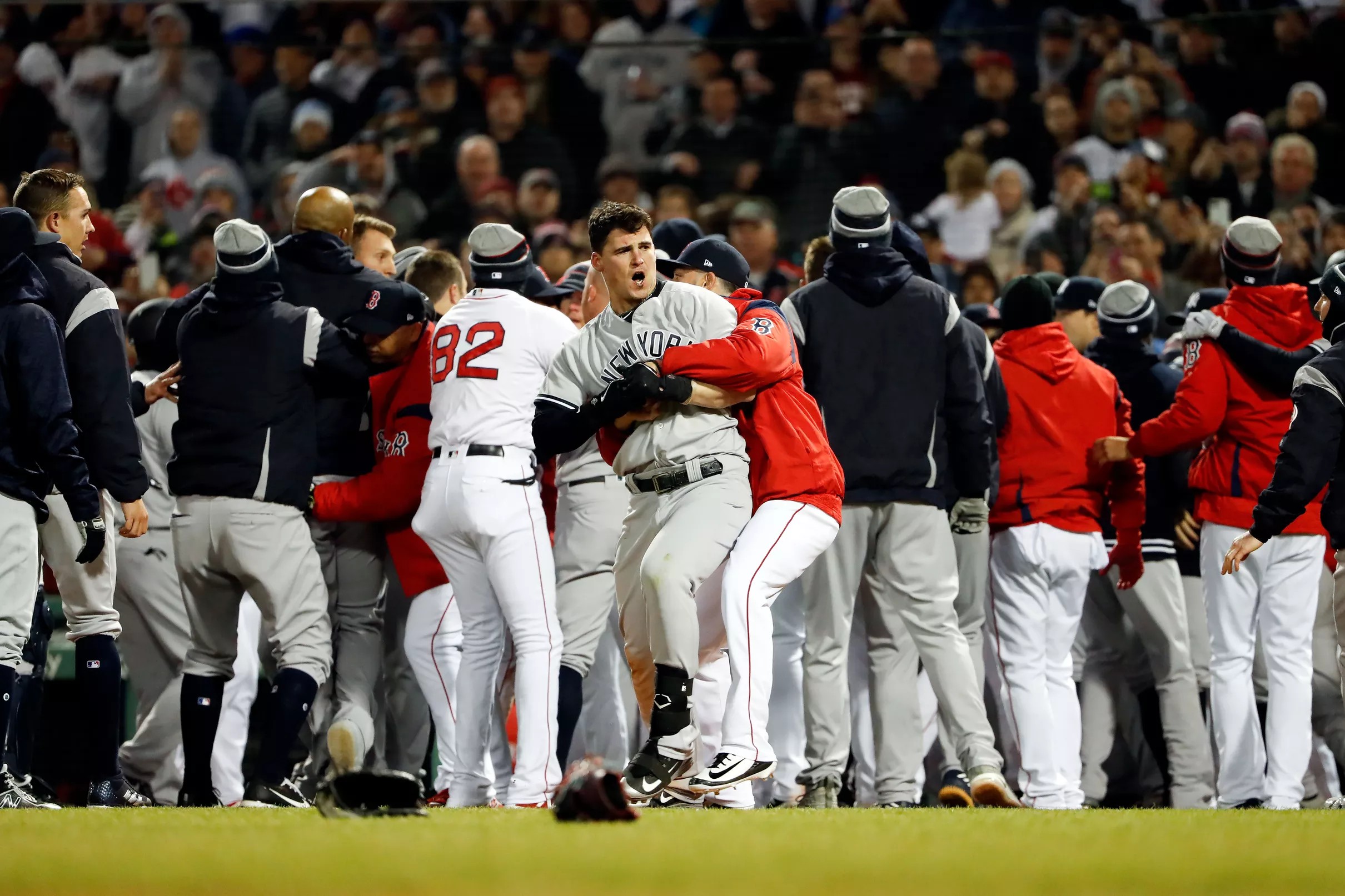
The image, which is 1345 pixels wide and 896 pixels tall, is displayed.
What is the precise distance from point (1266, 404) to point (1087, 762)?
190 centimetres

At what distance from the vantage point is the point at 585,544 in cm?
667

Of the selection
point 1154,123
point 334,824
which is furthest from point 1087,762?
point 1154,123

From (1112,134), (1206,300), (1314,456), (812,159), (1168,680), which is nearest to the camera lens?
(1314,456)

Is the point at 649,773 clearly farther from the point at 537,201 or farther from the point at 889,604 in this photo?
the point at 537,201

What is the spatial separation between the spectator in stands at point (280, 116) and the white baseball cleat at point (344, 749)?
849 cm

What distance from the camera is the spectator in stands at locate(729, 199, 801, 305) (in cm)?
993

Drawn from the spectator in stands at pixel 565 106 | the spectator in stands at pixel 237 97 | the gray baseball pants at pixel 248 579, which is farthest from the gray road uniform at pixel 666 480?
the spectator in stands at pixel 237 97

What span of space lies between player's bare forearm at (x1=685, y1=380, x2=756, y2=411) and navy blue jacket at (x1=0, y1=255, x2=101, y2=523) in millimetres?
2068

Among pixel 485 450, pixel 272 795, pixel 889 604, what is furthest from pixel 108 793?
pixel 889 604

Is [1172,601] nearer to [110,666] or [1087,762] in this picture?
[1087,762]

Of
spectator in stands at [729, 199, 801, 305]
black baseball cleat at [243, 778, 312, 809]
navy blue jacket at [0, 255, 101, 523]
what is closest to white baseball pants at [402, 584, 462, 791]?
black baseball cleat at [243, 778, 312, 809]

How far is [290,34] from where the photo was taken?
14.3 meters

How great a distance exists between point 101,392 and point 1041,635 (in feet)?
12.6

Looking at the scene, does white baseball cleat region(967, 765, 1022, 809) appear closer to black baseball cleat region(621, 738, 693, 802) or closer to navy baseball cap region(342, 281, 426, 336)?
black baseball cleat region(621, 738, 693, 802)
